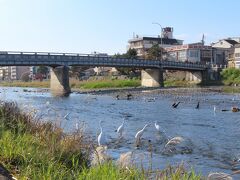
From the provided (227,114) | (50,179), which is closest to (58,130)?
(50,179)

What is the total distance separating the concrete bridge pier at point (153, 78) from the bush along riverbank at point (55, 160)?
87665 millimetres

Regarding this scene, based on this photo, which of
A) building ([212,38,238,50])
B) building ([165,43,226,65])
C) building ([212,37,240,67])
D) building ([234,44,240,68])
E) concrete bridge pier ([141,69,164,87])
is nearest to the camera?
concrete bridge pier ([141,69,164,87])

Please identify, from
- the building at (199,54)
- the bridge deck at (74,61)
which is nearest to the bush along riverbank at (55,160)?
the bridge deck at (74,61)

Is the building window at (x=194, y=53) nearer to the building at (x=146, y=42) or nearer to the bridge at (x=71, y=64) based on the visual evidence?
the building at (x=146, y=42)

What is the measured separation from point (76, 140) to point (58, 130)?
1034mm

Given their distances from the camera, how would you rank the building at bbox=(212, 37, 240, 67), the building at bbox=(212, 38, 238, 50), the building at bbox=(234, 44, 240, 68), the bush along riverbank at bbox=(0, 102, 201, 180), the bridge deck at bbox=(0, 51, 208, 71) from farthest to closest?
the building at bbox=(212, 38, 238, 50)
the building at bbox=(212, 37, 240, 67)
the building at bbox=(234, 44, 240, 68)
the bridge deck at bbox=(0, 51, 208, 71)
the bush along riverbank at bbox=(0, 102, 201, 180)

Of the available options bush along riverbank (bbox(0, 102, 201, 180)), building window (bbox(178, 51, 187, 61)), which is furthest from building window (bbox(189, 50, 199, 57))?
bush along riverbank (bbox(0, 102, 201, 180))

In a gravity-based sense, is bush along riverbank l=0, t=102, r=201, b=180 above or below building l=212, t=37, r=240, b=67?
below

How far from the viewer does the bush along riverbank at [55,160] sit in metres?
7.29

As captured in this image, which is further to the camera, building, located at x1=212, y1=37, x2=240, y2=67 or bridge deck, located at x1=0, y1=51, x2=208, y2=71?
building, located at x1=212, y1=37, x2=240, y2=67

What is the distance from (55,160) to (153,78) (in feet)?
305

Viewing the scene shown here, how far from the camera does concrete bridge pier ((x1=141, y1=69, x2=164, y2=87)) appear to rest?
100 m

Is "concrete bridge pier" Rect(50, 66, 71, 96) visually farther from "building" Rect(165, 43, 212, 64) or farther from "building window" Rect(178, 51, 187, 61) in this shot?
"building window" Rect(178, 51, 187, 61)

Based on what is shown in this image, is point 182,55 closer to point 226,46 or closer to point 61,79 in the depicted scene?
point 226,46
